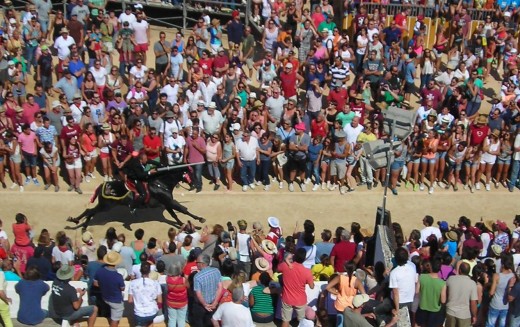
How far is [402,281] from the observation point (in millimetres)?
11492

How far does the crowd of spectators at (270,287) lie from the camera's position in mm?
11312

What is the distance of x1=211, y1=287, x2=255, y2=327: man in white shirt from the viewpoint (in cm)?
1081

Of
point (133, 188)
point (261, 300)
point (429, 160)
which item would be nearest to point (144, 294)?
point (261, 300)

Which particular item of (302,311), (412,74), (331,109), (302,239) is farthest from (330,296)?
(412,74)

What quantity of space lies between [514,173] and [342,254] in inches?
261

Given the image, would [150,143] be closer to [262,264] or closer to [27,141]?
[27,141]

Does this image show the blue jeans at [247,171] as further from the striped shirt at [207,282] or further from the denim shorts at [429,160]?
the striped shirt at [207,282]

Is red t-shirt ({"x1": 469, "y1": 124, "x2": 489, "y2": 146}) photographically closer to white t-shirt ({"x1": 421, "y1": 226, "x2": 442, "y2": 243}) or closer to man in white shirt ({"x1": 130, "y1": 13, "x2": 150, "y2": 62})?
white t-shirt ({"x1": 421, "y1": 226, "x2": 442, "y2": 243})

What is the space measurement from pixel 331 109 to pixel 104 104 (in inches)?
185

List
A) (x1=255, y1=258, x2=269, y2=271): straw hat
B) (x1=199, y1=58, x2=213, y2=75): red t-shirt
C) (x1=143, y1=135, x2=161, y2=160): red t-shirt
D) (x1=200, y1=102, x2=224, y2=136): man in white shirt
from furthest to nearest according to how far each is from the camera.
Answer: (x1=199, y1=58, x2=213, y2=75): red t-shirt, (x1=200, y1=102, x2=224, y2=136): man in white shirt, (x1=143, y1=135, x2=161, y2=160): red t-shirt, (x1=255, y1=258, x2=269, y2=271): straw hat

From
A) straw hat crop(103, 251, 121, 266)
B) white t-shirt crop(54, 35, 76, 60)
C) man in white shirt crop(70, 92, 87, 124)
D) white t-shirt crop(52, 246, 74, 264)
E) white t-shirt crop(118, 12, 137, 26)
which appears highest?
white t-shirt crop(118, 12, 137, 26)

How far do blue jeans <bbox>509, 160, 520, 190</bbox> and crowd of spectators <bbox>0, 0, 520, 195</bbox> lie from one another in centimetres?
3

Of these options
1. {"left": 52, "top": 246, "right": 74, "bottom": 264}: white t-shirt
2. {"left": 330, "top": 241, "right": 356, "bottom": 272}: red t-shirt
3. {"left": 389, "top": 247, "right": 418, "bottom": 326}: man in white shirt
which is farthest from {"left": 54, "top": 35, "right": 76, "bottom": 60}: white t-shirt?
{"left": 389, "top": 247, "right": 418, "bottom": 326}: man in white shirt

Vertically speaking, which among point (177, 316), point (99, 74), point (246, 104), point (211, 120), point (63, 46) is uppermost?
point (63, 46)
